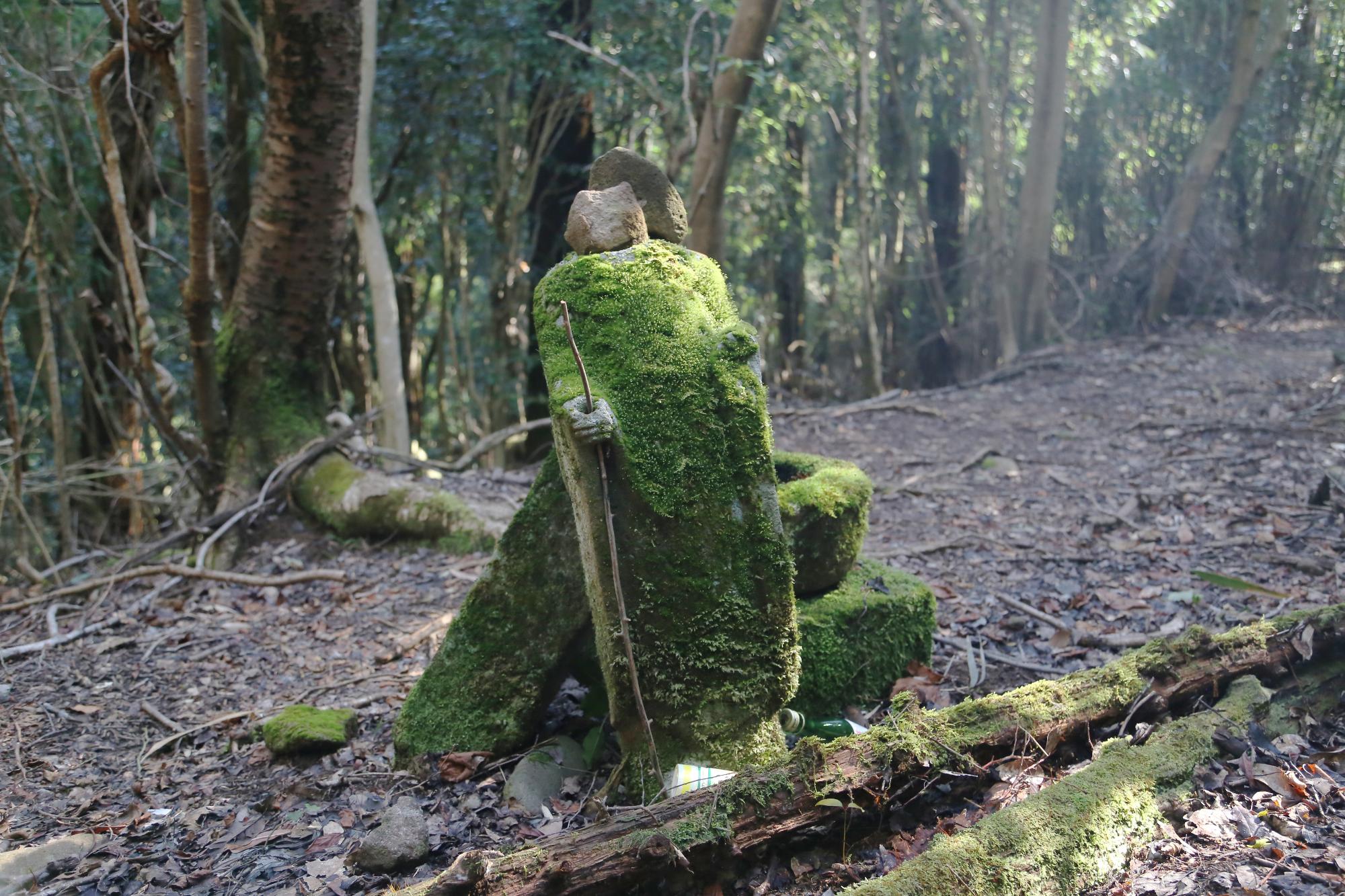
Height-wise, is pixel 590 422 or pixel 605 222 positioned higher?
pixel 605 222

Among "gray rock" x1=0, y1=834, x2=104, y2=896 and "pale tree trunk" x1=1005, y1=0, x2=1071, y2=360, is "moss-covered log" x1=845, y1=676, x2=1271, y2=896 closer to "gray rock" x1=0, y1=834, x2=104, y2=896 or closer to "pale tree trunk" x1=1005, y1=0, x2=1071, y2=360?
"gray rock" x1=0, y1=834, x2=104, y2=896

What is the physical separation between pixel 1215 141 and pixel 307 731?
1451 centimetres

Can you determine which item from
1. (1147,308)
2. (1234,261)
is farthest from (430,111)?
(1234,261)

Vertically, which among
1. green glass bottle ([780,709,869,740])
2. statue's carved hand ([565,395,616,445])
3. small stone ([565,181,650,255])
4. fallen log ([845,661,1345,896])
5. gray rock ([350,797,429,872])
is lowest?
gray rock ([350,797,429,872])

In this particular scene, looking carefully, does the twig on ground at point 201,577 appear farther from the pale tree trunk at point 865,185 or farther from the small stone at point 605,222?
the pale tree trunk at point 865,185

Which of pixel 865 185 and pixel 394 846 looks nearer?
pixel 394 846

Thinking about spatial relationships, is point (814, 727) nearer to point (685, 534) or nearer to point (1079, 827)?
point (685, 534)

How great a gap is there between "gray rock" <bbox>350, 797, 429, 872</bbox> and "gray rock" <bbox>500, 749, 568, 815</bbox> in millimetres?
370

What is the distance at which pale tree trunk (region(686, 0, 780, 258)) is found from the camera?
8.12m

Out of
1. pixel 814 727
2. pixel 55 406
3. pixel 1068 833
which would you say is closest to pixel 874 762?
pixel 1068 833

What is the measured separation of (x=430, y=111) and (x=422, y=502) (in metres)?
5.85

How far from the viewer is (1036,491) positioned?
7.83 metres

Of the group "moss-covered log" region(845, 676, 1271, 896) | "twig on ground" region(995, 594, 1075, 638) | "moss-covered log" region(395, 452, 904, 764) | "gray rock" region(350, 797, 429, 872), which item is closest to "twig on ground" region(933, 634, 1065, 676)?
"twig on ground" region(995, 594, 1075, 638)

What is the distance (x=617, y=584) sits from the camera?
290cm
